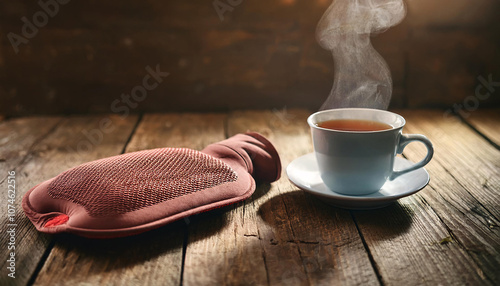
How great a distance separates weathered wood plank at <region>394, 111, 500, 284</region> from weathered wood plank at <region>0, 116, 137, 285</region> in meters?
0.57

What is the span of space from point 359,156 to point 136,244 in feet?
1.12

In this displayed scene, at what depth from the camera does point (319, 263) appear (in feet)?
1.77

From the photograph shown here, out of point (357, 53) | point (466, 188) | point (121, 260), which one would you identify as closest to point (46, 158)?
point (121, 260)

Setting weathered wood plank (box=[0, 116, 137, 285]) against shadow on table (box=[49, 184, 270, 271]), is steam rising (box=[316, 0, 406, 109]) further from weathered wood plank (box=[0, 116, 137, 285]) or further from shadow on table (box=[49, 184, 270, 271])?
weathered wood plank (box=[0, 116, 137, 285])

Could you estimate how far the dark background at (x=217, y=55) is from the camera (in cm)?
128

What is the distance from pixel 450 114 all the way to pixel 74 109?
116 cm

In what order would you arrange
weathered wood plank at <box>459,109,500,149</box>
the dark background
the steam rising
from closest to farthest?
1. the steam rising
2. weathered wood plank at <box>459,109,500,149</box>
3. the dark background

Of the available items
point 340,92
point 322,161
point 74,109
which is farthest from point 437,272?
point 74,109

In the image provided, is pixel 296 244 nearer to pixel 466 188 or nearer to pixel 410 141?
pixel 410 141

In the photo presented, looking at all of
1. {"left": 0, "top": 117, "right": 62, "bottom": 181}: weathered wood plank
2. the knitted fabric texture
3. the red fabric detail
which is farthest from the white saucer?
{"left": 0, "top": 117, "right": 62, "bottom": 181}: weathered wood plank

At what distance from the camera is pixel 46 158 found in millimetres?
950

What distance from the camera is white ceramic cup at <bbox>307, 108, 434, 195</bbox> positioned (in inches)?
24.5

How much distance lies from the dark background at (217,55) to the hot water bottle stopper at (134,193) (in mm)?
677

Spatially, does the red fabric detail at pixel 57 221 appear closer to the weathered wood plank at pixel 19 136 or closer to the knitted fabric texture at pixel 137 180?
the knitted fabric texture at pixel 137 180
